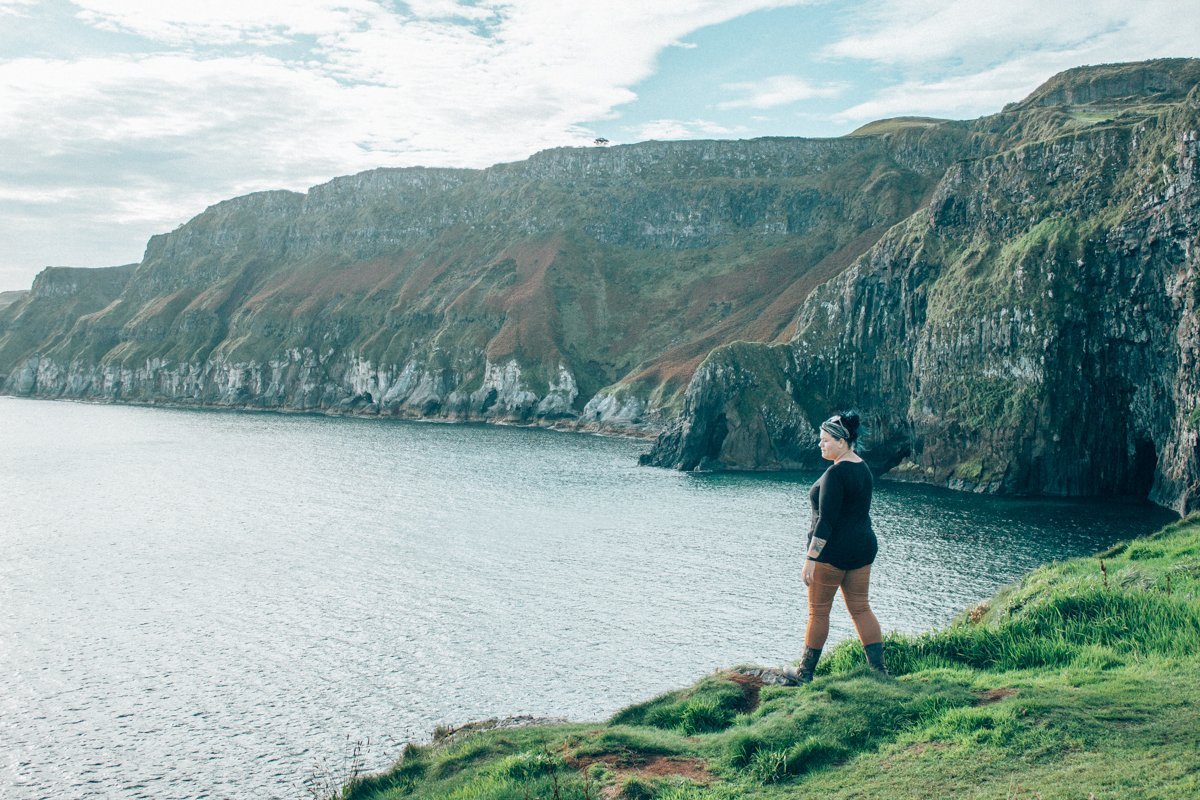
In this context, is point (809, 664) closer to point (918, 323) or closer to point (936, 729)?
point (936, 729)

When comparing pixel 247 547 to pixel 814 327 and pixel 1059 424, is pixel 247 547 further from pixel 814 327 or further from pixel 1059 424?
pixel 814 327

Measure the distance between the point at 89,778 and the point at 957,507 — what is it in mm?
64468

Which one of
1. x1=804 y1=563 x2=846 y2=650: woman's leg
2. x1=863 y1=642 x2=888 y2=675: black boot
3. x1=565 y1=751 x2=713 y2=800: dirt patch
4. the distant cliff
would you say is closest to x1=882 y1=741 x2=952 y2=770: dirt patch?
x1=565 y1=751 x2=713 y2=800: dirt patch

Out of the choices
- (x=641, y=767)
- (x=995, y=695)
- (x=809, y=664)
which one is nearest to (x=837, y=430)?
(x=809, y=664)

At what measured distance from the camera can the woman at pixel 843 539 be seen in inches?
537

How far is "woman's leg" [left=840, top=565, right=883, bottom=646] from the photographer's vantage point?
13812 millimetres

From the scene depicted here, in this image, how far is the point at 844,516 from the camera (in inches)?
542

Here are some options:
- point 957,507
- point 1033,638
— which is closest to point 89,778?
point 1033,638

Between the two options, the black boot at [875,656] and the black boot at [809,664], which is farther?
the black boot at [809,664]

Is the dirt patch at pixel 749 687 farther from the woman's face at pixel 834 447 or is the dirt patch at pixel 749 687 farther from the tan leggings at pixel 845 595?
the woman's face at pixel 834 447

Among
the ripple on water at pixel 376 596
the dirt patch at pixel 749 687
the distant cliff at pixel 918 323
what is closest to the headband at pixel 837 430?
the dirt patch at pixel 749 687

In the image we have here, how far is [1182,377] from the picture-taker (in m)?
65.0

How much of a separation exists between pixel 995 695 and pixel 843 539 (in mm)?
3061

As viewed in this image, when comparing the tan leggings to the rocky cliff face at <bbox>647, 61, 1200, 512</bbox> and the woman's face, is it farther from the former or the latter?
the rocky cliff face at <bbox>647, 61, 1200, 512</bbox>
